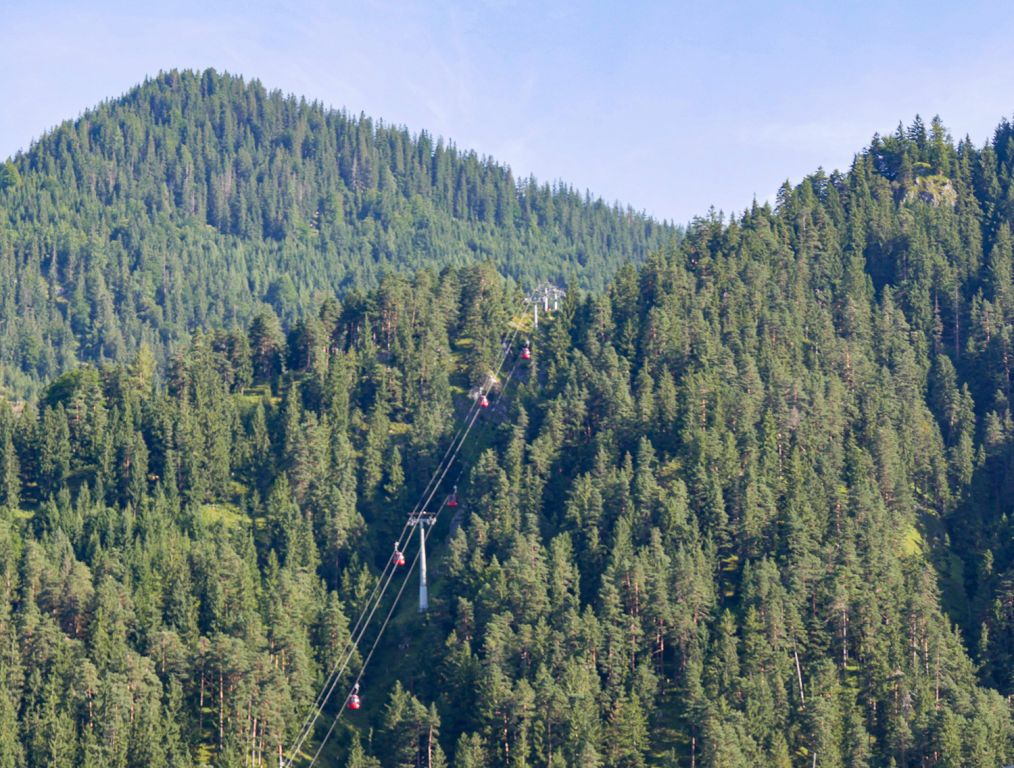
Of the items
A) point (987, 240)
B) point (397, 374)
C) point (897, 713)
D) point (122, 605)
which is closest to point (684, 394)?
point (397, 374)

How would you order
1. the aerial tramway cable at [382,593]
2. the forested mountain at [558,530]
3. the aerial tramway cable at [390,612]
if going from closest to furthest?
the forested mountain at [558,530] < the aerial tramway cable at [390,612] < the aerial tramway cable at [382,593]

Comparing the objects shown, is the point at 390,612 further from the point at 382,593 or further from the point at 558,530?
the point at 558,530

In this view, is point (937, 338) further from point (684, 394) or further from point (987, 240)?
point (684, 394)

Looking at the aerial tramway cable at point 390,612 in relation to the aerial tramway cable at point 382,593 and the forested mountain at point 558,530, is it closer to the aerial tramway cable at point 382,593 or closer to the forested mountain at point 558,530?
the aerial tramway cable at point 382,593

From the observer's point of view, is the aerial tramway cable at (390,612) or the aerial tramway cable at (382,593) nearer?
the aerial tramway cable at (390,612)

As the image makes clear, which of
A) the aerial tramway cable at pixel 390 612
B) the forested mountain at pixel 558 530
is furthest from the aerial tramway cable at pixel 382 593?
the forested mountain at pixel 558 530

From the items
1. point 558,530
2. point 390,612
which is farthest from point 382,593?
point 558,530

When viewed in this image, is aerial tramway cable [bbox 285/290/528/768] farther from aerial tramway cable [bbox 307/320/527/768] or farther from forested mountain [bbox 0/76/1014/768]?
forested mountain [bbox 0/76/1014/768]

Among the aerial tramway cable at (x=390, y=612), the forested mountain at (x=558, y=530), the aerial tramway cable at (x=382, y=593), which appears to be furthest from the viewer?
the aerial tramway cable at (x=382, y=593)

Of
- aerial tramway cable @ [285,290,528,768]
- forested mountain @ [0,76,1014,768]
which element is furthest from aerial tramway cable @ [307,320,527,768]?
forested mountain @ [0,76,1014,768]

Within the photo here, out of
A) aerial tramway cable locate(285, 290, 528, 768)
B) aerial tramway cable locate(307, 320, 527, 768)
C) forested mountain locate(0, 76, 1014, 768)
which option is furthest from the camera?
aerial tramway cable locate(285, 290, 528, 768)
